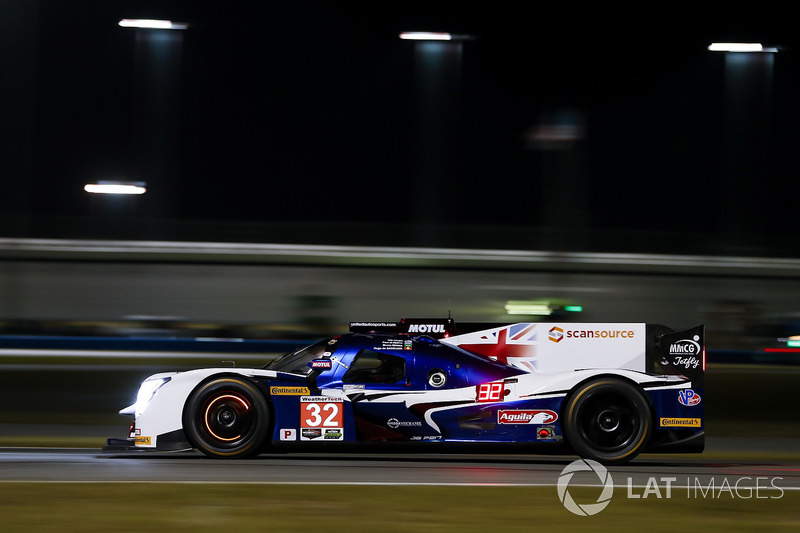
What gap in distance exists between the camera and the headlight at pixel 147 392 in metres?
7.75

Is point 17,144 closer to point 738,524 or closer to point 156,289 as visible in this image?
point 156,289

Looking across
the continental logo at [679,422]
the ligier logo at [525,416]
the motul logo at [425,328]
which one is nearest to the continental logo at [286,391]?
the motul logo at [425,328]

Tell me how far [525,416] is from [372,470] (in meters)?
1.39

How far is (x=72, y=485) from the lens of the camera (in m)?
6.34

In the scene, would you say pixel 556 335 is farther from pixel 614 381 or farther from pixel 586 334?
pixel 614 381

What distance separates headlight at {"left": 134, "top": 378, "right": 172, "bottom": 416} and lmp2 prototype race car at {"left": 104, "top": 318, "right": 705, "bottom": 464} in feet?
0.04

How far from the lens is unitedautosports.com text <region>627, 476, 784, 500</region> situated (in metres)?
6.29

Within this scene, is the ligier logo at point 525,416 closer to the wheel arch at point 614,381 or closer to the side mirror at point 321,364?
the wheel arch at point 614,381

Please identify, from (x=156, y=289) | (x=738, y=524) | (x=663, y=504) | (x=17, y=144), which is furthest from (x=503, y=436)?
(x=156, y=289)

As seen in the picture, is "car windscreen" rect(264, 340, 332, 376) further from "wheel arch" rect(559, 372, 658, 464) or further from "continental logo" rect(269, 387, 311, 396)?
"wheel arch" rect(559, 372, 658, 464)

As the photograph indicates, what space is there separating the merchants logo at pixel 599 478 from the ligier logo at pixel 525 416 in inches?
17.1

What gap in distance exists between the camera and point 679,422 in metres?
7.77

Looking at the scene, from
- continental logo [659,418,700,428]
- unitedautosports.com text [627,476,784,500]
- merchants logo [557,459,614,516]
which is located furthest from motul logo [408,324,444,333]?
unitedautosports.com text [627,476,784,500]

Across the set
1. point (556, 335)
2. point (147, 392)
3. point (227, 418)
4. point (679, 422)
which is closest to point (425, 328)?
point (556, 335)
